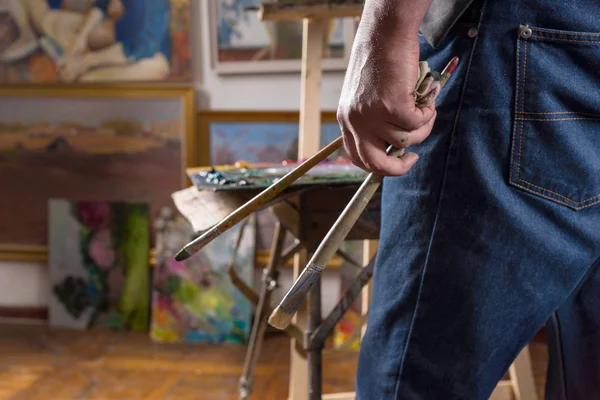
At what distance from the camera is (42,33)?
9.25 feet

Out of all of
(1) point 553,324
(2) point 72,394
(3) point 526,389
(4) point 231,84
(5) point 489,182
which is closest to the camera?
(5) point 489,182

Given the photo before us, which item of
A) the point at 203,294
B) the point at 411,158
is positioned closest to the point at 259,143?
the point at 203,294

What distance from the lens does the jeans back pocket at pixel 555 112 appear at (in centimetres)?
70

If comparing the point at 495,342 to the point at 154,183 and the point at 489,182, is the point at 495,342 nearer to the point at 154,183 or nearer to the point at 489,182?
the point at 489,182

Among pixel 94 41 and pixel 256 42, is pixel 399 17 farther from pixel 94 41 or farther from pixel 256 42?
pixel 94 41

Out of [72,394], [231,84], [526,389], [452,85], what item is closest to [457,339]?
[452,85]

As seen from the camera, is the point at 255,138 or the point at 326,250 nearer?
the point at 326,250

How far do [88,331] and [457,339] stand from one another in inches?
96.7

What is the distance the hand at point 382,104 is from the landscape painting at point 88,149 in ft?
7.04

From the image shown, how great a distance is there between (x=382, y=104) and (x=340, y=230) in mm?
142

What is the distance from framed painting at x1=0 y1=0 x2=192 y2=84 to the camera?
9.00 ft

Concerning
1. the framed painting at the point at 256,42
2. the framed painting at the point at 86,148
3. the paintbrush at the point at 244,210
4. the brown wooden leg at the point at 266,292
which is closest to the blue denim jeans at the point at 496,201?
the paintbrush at the point at 244,210

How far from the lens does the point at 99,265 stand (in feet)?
9.43

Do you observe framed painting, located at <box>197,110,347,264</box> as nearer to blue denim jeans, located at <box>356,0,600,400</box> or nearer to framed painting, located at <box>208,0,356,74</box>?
framed painting, located at <box>208,0,356,74</box>
